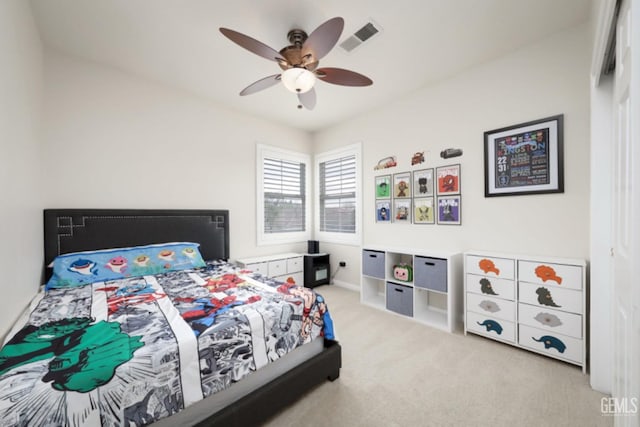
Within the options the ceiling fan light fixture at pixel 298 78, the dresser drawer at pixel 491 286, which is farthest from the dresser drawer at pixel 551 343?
the ceiling fan light fixture at pixel 298 78

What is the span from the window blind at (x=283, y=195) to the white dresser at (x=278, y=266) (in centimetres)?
54

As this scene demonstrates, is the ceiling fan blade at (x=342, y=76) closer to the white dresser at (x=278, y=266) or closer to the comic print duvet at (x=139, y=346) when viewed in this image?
the comic print duvet at (x=139, y=346)

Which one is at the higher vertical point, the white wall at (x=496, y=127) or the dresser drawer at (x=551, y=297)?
the white wall at (x=496, y=127)

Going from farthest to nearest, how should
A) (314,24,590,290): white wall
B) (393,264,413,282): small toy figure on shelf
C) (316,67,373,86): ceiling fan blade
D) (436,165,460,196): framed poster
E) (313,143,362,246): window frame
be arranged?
(313,143,362,246): window frame → (393,264,413,282): small toy figure on shelf → (436,165,460,196): framed poster → (314,24,590,290): white wall → (316,67,373,86): ceiling fan blade

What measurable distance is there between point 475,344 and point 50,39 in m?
4.66

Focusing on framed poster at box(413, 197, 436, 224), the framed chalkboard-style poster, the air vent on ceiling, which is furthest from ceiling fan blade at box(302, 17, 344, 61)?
framed poster at box(413, 197, 436, 224)

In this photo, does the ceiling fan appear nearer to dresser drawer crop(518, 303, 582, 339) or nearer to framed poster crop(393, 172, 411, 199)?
framed poster crop(393, 172, 411, 199)

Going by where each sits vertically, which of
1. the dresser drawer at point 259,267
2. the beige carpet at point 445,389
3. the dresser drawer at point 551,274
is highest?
the dresser drawer at point 551,274

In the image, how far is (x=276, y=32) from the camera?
211cm

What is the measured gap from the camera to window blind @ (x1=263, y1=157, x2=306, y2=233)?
4.05 m

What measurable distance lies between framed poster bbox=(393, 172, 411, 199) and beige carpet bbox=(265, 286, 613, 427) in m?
1.68

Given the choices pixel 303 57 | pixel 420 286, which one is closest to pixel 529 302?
pixel 420 286

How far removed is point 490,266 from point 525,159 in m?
1.04

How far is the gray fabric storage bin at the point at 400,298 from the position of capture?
2898 mm
